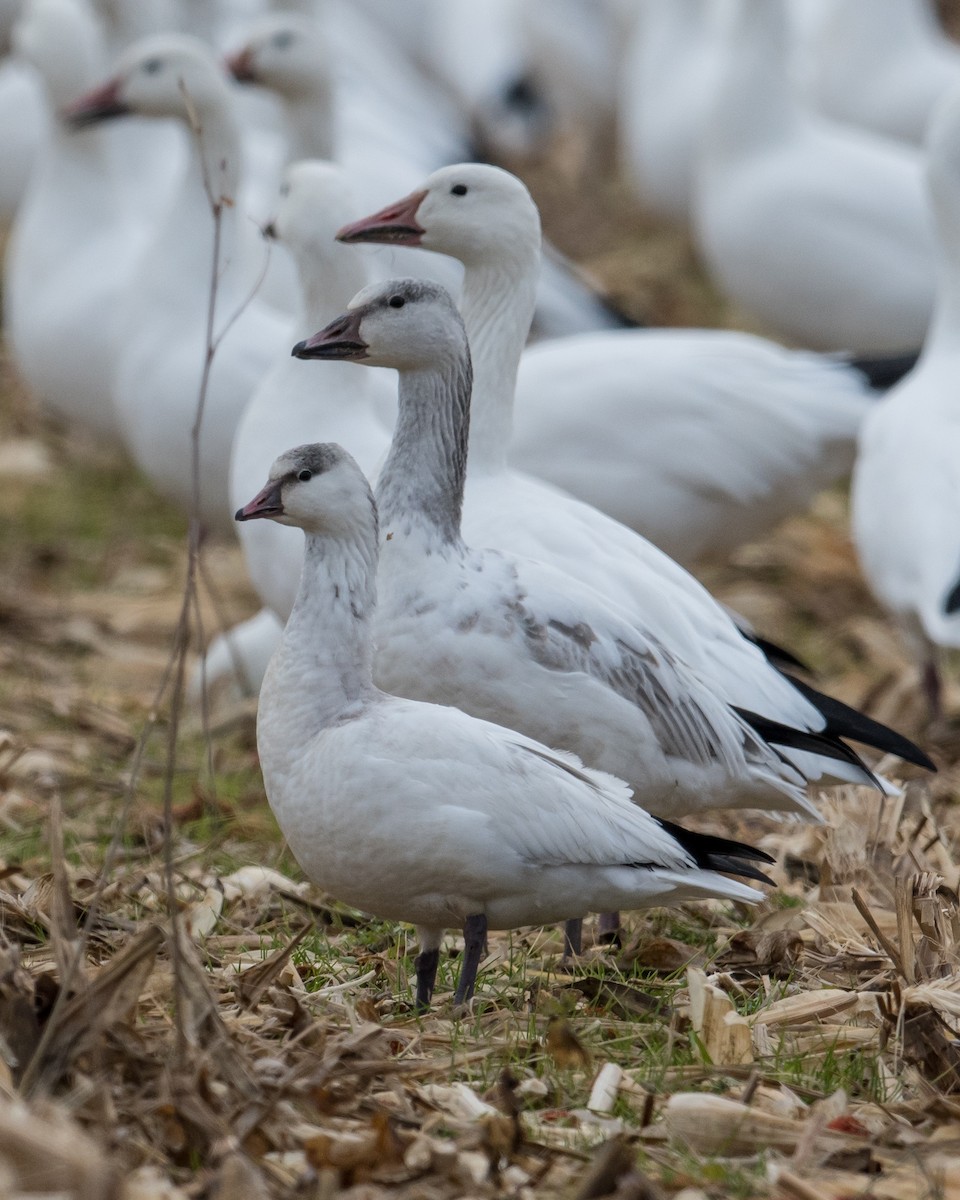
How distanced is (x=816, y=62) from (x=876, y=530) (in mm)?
6158

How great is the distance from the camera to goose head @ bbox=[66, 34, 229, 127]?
19.7 feet

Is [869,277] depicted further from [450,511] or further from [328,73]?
[450,511]

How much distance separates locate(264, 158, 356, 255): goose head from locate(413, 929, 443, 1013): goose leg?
196 centimetres

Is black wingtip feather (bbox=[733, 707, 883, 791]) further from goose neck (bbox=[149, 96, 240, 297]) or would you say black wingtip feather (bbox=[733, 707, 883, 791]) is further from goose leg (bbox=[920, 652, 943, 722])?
goose neck (bbox=[149, 96, 240, 297])

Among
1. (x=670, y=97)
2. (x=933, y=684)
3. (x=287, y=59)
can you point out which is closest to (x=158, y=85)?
(x=287, y=59)

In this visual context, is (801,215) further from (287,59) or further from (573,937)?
(573,937)

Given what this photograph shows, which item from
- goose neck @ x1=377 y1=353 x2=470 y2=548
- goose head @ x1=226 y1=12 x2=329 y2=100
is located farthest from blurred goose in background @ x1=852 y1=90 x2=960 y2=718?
goose head @ x1=226 y1=12 x2=329 y2=100

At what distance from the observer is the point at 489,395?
4164 mm

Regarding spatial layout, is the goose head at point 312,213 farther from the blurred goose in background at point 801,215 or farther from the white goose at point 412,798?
the blurred goose in background at point 801,215

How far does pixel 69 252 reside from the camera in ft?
23.6

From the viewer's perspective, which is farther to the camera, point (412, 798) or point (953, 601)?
point (953, 601)

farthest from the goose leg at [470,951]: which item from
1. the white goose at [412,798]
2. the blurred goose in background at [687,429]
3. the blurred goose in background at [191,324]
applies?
the blurred goose in background at [191,324]

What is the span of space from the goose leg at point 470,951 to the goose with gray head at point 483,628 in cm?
49

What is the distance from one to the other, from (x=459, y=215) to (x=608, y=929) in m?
1.48
